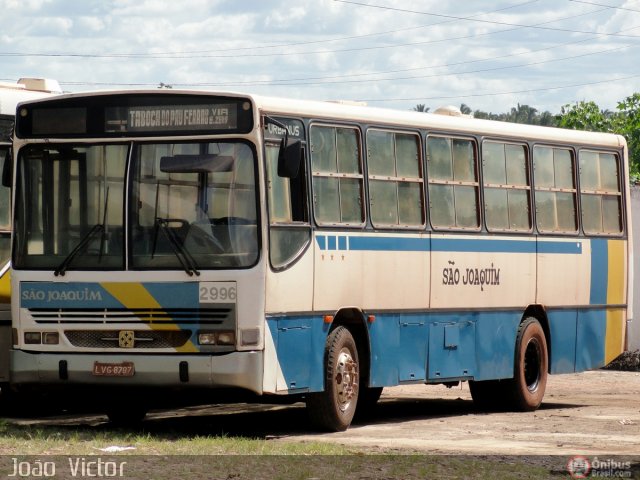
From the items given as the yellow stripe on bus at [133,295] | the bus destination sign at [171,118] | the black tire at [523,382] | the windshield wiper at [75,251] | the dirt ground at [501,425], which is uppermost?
the bus destination sign at [171,118]

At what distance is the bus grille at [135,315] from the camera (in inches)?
571

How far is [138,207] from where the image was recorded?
1475 cm

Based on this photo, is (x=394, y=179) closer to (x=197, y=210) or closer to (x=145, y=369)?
(x=197, y=210)

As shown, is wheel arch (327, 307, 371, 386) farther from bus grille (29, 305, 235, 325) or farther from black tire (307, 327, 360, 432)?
bus grille (29, 305, 235, 325)

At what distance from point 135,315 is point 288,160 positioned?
189cm

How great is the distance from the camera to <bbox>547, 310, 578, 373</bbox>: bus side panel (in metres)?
19.9

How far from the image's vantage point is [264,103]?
585 inches

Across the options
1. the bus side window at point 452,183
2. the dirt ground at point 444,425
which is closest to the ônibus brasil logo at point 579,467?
the dirt ground at point 444,425

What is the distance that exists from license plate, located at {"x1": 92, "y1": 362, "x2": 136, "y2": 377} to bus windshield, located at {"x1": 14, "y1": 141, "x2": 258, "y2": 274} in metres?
0.85

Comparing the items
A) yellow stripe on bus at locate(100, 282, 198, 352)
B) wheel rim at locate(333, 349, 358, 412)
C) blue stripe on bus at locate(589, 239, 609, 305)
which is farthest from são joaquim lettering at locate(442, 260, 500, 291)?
yellow stripe on bus at locate(100, 282, 198, 352)

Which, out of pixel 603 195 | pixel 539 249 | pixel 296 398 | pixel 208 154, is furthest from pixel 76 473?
pixel 603 195

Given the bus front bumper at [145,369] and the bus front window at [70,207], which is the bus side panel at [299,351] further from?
the bus front window at [70,207]

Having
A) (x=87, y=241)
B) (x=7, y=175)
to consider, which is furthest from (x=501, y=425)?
(x=7, y=175)

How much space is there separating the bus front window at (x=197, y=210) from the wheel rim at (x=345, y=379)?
6.15 feet
